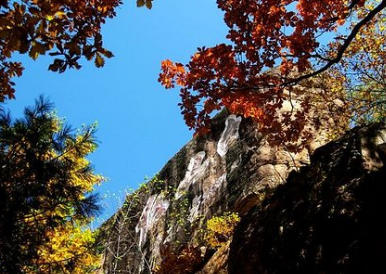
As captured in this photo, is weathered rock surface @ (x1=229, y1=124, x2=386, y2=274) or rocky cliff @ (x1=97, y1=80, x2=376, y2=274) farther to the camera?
rocky cliff @ (x1=97, y1=80, x2=376, y2=274)

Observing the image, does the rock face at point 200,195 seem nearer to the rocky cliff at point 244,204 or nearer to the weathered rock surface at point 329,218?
the rocky cliff at point 244,204

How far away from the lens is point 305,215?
5.83m

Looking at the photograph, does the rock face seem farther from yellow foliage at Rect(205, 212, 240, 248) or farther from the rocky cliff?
yellow foliage at Rect(205, 212, 240, 248)

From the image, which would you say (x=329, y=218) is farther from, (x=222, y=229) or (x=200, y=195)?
(x=200, y=195)

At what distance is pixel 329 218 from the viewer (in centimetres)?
535

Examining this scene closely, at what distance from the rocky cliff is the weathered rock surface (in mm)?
20

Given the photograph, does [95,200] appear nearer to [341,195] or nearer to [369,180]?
[341,195]

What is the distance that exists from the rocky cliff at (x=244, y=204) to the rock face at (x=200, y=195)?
0.06m

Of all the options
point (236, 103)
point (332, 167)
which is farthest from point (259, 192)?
point (332, 167)

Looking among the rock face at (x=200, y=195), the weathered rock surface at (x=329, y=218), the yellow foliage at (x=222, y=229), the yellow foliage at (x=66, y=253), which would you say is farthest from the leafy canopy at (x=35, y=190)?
the yellow foliage at (x=222, y=229)

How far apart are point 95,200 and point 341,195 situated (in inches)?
193

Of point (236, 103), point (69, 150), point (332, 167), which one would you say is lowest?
point (332, 167)

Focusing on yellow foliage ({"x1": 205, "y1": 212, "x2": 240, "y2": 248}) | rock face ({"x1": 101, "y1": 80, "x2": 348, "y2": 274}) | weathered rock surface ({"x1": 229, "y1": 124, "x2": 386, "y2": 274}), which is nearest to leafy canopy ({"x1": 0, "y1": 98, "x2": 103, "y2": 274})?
weathered rock surface ({"x1": 229, "y1": 124, "x2": 386, "y2": 274})

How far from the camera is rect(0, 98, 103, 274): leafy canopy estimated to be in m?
5.57
